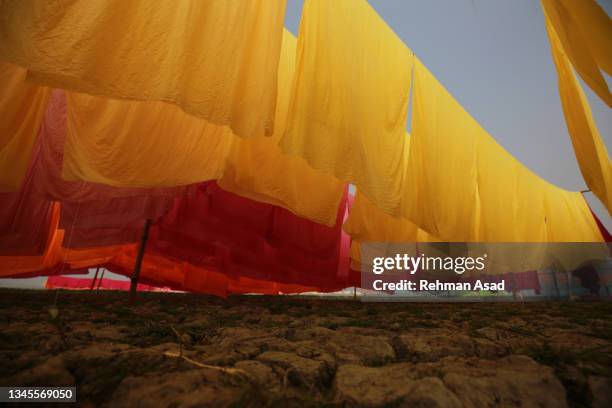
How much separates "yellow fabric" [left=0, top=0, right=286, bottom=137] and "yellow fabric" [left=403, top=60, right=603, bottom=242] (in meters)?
2.20

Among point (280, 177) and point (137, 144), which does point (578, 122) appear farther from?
point (137, 144)

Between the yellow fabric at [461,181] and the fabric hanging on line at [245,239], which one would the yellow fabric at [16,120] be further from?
the yellow fabric at [461,181]

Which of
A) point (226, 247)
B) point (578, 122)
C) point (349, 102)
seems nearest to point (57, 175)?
point (226, 247)

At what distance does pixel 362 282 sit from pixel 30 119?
6.26m

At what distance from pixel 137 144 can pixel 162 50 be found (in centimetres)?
127

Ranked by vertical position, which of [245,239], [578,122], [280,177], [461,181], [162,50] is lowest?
[245,239]

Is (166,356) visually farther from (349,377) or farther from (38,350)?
(349,377)

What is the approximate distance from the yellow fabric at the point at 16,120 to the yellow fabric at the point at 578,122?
193 inches

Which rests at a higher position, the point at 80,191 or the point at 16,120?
the point at 16,120

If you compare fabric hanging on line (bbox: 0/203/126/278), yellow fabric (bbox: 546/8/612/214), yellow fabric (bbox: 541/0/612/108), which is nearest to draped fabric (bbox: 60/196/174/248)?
fabric hanging on line (bbox: 0/203/126/278)

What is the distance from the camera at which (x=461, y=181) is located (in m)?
4.23

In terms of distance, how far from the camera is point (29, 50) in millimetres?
1531

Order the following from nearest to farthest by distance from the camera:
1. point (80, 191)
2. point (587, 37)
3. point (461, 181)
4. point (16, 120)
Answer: point (587, 37), point (16, 120), point (80, 191), point (461, 181)

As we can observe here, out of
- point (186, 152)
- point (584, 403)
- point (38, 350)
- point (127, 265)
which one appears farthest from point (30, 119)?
point (127, 265)
